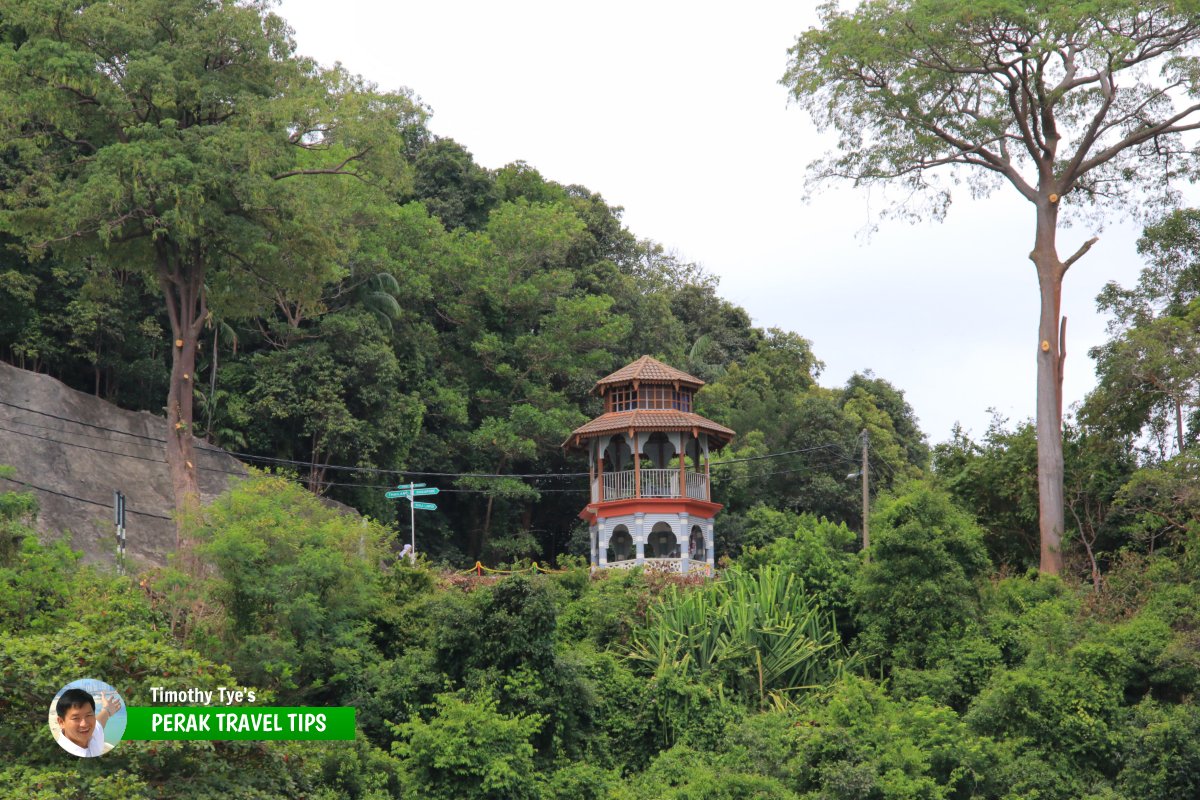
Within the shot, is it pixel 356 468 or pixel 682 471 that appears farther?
pixel 356 468

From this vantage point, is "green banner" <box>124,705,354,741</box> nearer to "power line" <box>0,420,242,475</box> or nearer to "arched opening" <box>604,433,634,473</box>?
"power line" <box>0,420,242,475</box>

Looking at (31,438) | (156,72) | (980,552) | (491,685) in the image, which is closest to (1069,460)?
(980,552)

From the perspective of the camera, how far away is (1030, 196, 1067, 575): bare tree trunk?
2747cm

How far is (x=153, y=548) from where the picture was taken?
3144 cm

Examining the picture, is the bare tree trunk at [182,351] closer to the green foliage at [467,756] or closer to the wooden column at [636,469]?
the green foliage at [467,756]

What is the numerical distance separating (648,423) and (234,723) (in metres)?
17.8

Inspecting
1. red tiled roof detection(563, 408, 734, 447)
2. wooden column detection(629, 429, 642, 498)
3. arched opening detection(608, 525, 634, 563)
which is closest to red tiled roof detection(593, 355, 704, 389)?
red tiled roof detection(563, 408, 734, 447)

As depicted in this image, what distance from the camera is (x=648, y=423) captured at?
3269 cm

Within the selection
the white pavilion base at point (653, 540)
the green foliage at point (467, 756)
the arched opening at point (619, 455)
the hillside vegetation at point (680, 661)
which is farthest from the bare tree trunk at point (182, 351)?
the arched opening at point (619, 455)

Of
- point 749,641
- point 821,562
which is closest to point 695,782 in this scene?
point 749,641

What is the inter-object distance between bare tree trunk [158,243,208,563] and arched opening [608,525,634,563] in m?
10.7

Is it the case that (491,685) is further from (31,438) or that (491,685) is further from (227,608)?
(31,438)

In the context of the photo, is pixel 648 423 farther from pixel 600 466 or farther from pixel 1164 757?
pixel 1164 757

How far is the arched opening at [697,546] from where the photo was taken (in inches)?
1308
